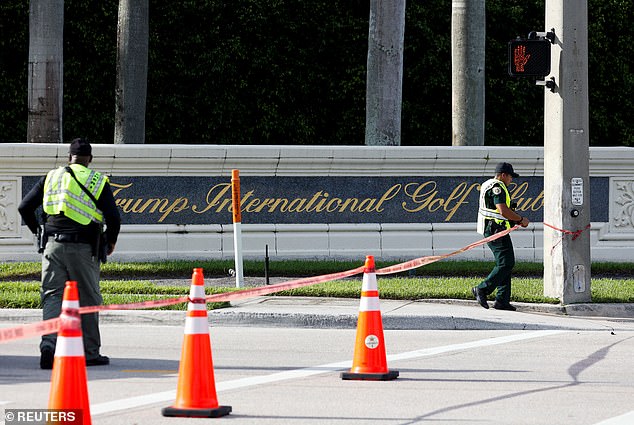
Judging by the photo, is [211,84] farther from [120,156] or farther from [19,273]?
[19,273]

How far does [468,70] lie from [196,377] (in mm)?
16682

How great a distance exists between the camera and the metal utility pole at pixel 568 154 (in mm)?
15602

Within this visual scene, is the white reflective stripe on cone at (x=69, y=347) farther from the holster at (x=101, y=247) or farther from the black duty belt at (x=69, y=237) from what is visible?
the holster at (x=101, y=247)

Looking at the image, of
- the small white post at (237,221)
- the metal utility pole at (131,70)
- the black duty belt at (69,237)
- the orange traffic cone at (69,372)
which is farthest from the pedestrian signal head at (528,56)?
the metal utility pole at (131,70)

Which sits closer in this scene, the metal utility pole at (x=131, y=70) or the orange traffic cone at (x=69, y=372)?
the orange traffic cone at (x=69, y=372)

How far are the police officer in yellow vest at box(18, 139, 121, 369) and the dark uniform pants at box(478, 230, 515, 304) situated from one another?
595cm

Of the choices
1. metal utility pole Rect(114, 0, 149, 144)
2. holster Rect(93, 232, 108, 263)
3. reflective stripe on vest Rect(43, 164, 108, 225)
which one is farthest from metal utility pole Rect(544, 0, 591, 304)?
metal utility pole Rect(114, 0, 149, 144)

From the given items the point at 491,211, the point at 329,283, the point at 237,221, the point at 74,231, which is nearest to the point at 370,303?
the point at 74,231

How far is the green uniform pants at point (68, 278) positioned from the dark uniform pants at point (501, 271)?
6.07 metres

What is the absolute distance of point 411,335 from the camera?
13.7 meters

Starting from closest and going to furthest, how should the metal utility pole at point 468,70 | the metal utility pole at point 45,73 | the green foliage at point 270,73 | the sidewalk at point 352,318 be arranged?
1. the sidewalk at point 352,318
2. the metal utility pole at point 45,73
3. the metal utility pole at point 468,70
4. the green foliage at point 270,73

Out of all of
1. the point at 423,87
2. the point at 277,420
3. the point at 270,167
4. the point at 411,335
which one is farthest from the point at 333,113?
the point at 277,420

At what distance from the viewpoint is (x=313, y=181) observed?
21031 millimetres

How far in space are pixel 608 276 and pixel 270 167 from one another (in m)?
5.89
